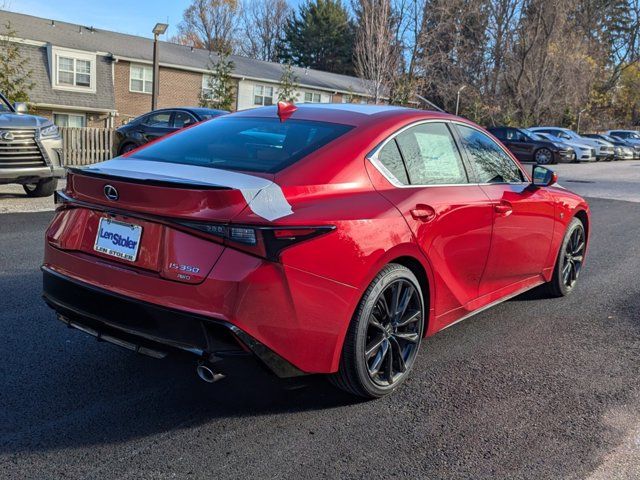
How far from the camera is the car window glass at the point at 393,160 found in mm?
3637

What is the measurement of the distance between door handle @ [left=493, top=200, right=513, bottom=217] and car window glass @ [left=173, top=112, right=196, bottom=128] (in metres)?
11.6

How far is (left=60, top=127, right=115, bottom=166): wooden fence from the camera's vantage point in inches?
672

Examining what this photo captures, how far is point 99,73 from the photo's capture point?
32750 mm

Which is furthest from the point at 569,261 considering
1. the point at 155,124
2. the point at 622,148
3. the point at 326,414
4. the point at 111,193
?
the point at 622,148

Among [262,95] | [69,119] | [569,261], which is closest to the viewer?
[569,261]

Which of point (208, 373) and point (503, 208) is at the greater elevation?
point (503, 208)

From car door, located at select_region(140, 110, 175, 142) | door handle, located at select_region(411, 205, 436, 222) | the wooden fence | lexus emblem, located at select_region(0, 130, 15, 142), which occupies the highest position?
door handle, located at select_region(411, 205, 436, 222)

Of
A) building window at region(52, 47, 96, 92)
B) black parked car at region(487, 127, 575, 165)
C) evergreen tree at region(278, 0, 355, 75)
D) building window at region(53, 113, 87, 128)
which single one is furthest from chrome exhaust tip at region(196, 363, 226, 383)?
evergreen tree at region(278, 0, 355, 75)

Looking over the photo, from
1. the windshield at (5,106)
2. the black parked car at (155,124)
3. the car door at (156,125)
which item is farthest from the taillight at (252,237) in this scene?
the car door at (156,125)

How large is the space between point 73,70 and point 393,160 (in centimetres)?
3219

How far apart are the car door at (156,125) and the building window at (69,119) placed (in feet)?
59.9

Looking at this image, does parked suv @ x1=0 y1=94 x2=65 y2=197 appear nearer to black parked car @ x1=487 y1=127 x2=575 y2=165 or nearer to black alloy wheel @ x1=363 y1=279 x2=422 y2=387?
black alloy wheel @ x1=363 y1=279 x2=422 y2=387

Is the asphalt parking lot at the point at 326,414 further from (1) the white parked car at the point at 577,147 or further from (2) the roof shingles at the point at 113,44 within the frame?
(2) the roof shingles at the point at 113,44

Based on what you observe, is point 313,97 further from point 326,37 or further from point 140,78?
point 326,37
